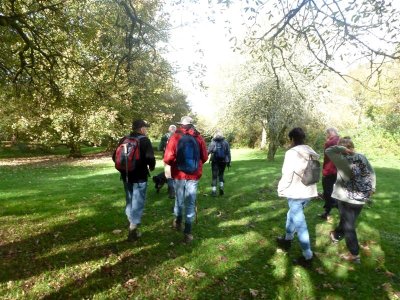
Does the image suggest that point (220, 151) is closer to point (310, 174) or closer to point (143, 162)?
point (143, 162)

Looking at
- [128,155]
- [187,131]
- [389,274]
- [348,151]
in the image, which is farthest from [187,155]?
[389,274]

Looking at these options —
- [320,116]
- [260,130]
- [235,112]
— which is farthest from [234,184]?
[260,130]

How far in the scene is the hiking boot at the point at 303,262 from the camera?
6.02 m

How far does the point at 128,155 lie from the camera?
6.62 meters

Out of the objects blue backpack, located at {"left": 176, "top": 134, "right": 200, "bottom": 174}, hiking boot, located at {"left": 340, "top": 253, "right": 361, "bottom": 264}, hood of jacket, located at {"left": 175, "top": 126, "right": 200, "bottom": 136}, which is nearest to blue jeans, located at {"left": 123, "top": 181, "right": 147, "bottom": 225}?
blue backpack, located at {"left": 176, "top": 134, "right": 200, "bottom": 174}

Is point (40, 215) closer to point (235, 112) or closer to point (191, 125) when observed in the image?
point (191, 125)

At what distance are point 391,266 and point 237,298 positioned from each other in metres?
3.19

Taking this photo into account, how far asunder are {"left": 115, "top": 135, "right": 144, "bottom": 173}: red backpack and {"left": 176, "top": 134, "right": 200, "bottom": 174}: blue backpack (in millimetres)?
825

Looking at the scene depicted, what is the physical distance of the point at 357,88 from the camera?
2451 inches

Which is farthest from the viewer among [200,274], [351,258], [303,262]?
[351,258]

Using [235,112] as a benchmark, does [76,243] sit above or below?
below

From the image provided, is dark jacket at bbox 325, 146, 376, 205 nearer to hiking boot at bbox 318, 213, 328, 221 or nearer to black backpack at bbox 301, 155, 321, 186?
black backpack at bbox 301, 155, 321, 186

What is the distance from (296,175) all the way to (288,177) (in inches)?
5.4

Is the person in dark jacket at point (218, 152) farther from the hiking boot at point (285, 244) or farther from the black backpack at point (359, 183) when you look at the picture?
the black backpack at point (359, 183)
